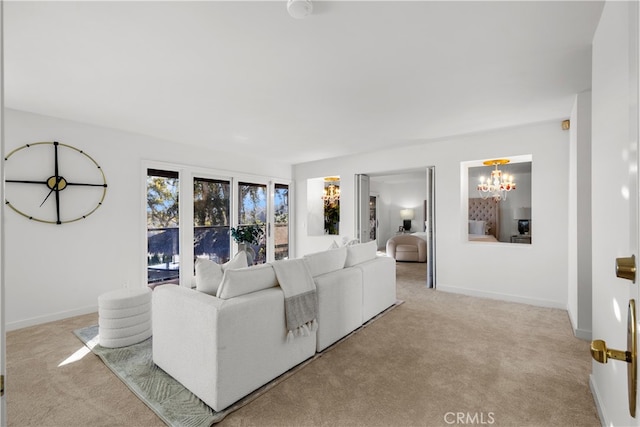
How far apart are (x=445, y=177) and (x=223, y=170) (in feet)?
12.6

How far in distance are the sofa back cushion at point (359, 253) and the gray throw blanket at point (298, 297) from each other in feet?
2.95

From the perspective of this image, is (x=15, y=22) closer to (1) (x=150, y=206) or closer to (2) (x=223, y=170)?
(1) (x=150, y=206)

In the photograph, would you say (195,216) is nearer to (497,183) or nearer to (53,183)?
(53,183)

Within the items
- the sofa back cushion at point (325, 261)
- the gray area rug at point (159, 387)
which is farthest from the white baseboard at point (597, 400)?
the sofa back cushion at point (325, 261)

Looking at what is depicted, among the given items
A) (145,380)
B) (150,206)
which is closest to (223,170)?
(150,206)

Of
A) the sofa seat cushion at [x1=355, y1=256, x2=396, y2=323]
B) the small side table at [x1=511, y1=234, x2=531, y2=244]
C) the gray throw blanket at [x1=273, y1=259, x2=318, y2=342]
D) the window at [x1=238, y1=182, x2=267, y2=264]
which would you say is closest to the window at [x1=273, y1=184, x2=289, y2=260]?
the window at [x1=238, y1=182, x2=267, y2=264]

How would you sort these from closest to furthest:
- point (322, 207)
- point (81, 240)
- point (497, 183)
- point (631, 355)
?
point (631, 355) → point (81, 240) → point (497, 183) → point (322, 207)

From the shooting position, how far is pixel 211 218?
5.31 m

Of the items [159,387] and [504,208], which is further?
[504,208]

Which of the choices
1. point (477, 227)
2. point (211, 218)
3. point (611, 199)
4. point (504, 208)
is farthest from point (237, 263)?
point (504, 208)

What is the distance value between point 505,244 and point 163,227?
5.13 metres

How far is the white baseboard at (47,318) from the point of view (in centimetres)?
323

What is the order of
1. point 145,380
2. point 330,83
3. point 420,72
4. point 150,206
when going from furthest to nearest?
point 150,206 < point 330,83 < point 420,72 < point 145,380

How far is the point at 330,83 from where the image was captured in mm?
2660
